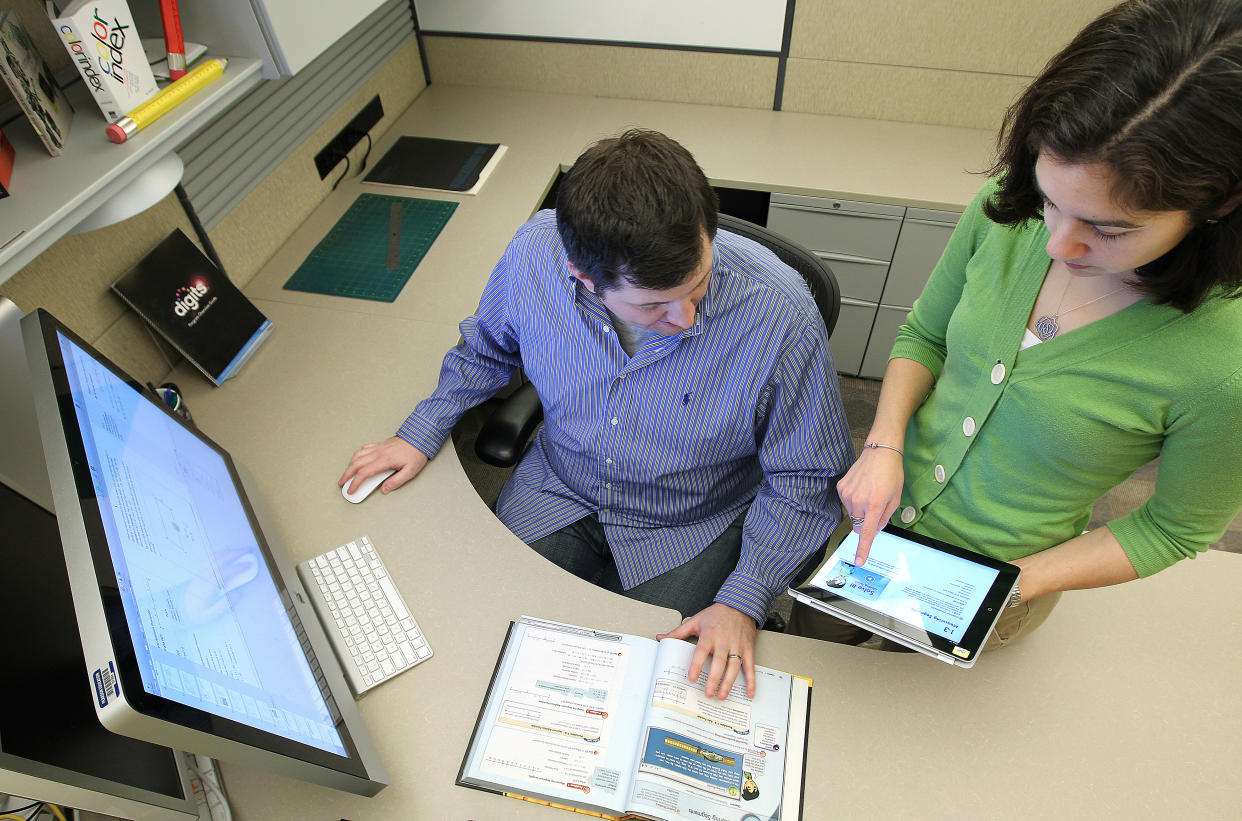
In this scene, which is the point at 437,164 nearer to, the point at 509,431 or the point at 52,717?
the point at 509,431

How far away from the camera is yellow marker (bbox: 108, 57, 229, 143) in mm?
1007

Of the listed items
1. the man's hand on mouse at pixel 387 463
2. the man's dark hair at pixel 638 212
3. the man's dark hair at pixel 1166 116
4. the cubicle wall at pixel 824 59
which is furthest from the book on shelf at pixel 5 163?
the cubicle wall at pixel 824 59

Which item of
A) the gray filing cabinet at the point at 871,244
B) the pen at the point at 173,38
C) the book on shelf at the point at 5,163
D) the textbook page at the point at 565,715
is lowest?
the gray filing cabinet at the point at 871,244

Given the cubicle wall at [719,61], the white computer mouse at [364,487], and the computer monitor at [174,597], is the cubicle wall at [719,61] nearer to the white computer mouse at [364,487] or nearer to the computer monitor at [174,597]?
the white computer mouse at [364,487]

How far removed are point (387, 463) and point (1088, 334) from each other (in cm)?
103

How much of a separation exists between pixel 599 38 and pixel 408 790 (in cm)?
204

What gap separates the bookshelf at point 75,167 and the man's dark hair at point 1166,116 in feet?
3.79

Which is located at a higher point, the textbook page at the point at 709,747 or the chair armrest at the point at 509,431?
the textbook page at the point at 709,747

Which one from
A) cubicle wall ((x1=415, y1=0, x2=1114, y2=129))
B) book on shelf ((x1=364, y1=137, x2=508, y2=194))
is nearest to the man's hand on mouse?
book on shelf ((x1=364, y1=137, x2=508, y2=194))

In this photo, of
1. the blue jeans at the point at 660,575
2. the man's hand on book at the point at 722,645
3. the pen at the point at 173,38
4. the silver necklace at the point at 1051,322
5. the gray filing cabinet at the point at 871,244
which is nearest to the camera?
the silver necklace at the point at 1051,322

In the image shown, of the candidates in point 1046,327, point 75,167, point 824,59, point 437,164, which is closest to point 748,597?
point 1046,327

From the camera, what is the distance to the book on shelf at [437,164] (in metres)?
1.88

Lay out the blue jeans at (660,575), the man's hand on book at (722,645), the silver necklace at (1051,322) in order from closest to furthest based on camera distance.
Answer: the silver necklace at (1051,322) → the man's hand on book at (722,645) → the blue jeans at (660,575)

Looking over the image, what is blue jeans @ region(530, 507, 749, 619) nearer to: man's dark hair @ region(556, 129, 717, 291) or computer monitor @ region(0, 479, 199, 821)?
man's dark hair @ region(556, 129, 717, 291)
